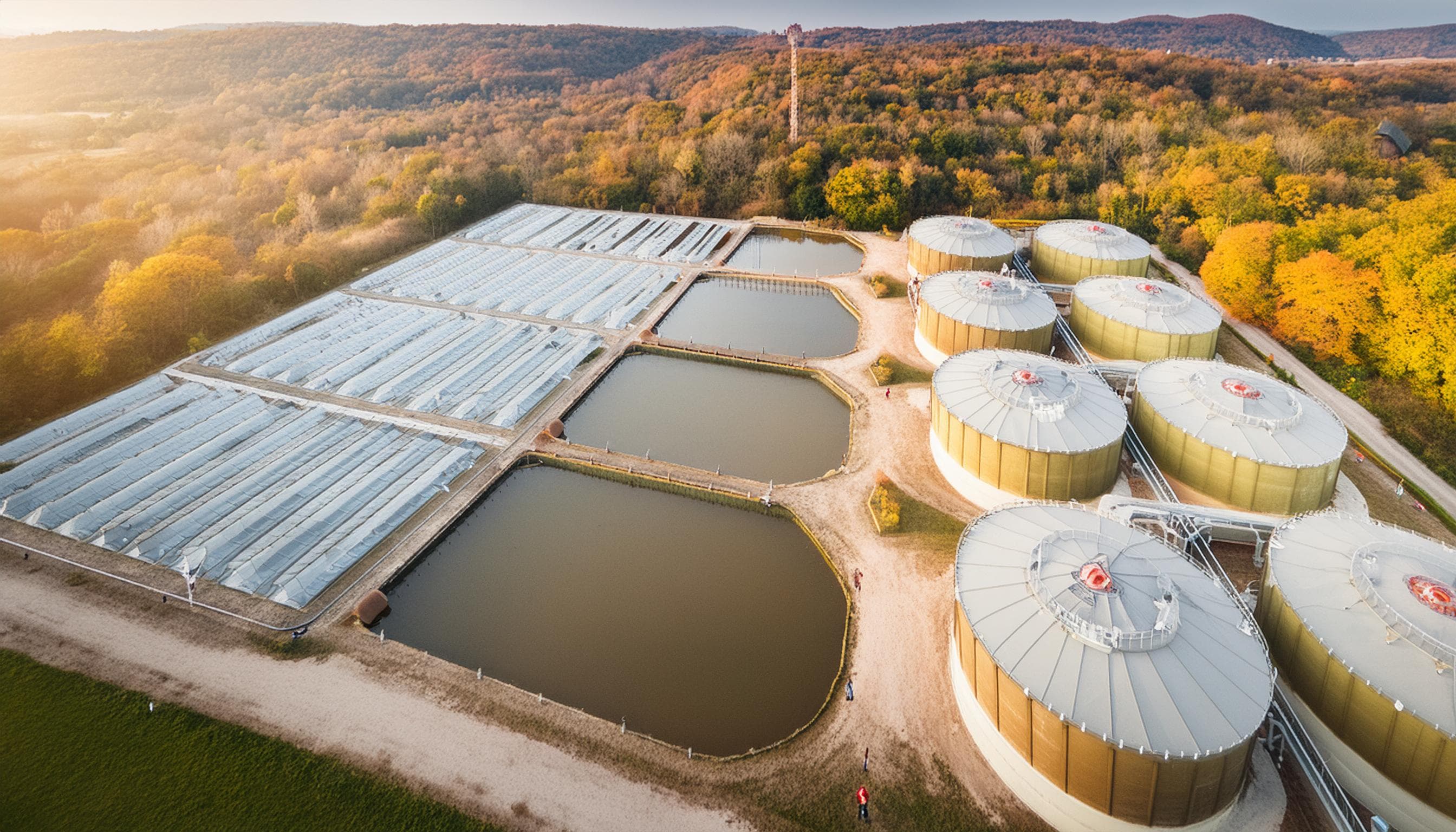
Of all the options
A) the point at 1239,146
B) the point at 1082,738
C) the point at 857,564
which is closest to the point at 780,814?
the point at 1082,738

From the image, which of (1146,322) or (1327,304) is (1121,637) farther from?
(1327,304)

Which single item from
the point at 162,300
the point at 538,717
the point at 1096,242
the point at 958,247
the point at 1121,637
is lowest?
the point at 538,717

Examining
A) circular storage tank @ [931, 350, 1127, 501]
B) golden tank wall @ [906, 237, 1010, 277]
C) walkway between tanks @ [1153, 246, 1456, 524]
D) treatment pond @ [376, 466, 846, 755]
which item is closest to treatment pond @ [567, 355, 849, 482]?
treatment pond @ [376, 466, 846, 755]

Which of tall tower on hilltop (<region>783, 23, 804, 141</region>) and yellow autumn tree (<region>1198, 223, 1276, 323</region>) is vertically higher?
tall tower on hilltop (<region>783, 23, 804, 141</region>)

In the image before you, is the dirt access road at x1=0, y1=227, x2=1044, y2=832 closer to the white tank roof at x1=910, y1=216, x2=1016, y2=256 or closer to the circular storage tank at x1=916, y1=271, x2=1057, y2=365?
the circular storage tank at x1=916, y1=271, x2=1057, y2=365

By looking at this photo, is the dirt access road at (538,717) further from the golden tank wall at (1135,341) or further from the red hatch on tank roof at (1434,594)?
the golden tank wall at (1135,341)

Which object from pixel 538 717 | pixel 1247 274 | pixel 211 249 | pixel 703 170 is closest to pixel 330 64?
pixel 703 170
